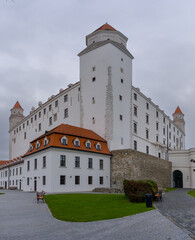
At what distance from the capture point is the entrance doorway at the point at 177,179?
196 feet

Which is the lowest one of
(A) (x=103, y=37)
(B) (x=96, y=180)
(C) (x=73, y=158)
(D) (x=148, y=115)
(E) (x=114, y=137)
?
(B) (x=96, y=180)

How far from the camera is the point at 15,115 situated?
88.0 m

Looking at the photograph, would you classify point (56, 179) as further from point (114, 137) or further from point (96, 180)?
point (114, 137)

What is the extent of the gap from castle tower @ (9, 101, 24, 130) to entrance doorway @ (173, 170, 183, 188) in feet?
171

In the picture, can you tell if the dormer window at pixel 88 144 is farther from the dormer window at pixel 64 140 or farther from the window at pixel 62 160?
the window at pixel 62 160

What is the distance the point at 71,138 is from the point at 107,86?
42.0ft

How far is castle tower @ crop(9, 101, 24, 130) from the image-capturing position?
287ft

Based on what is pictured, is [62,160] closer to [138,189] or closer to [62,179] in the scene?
[62,179]

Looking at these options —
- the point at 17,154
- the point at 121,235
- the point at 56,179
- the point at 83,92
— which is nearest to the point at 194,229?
the point at 121,235

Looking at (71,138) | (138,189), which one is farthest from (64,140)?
(138,189)

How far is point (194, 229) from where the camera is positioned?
37.0ft

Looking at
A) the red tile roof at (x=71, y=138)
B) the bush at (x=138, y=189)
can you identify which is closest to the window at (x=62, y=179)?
the red tile roof at (x=71, y=138)

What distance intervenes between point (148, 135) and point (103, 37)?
23.0 meters

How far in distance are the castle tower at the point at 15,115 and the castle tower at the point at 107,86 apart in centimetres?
4195
